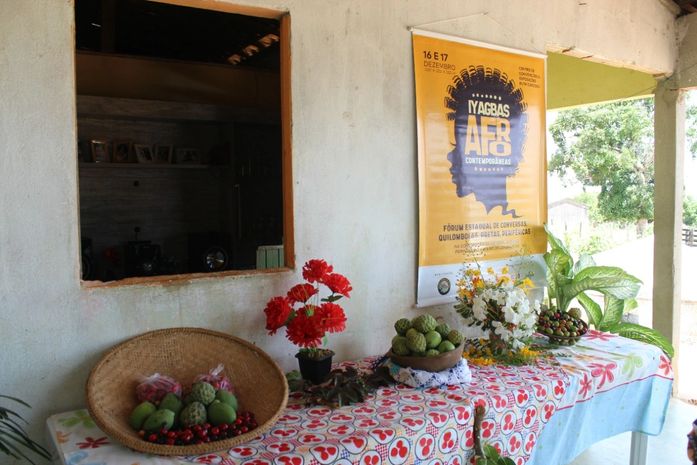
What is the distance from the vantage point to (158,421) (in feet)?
5.66

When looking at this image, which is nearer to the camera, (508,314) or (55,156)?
(55,156)

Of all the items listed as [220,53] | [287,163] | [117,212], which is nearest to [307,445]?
[287,163]

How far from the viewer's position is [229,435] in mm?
1738

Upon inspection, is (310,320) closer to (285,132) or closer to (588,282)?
(285,132)

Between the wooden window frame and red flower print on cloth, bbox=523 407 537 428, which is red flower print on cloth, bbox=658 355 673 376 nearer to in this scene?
red flower print on cloth, bbox=523 407 537 428

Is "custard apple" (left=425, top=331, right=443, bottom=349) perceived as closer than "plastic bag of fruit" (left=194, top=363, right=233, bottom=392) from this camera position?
No

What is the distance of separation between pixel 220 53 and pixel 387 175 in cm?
402

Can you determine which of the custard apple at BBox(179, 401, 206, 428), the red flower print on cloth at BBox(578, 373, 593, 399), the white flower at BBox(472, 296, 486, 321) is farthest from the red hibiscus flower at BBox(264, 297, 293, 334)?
the red flower print on cloth at BBox(578, 373, 593, 399)

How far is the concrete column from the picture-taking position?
4.34m

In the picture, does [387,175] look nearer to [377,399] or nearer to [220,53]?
[377,399]

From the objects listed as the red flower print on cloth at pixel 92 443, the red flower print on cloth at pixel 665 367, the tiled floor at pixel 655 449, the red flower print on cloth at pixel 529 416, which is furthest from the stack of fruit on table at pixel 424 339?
the tiled floor at pixel 655 449

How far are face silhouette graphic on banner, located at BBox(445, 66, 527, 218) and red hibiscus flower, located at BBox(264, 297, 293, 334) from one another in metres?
1.31

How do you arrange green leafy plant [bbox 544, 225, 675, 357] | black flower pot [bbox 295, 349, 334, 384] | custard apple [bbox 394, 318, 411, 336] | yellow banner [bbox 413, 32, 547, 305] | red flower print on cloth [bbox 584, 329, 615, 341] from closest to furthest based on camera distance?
black flower pot [bbox 295, 349, 334, 384]
custard apple [bbox 394, 318, 411, 336]
yellow banner [bbox 413, 32, 547, 305]
red flower print on cloth [bbox 584, 329, 615, 341]
green leafy plant [bbox 544, 225, 675, 357]

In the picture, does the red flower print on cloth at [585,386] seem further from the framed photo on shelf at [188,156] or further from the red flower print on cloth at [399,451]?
the framed photo on shelf at [188,156]
